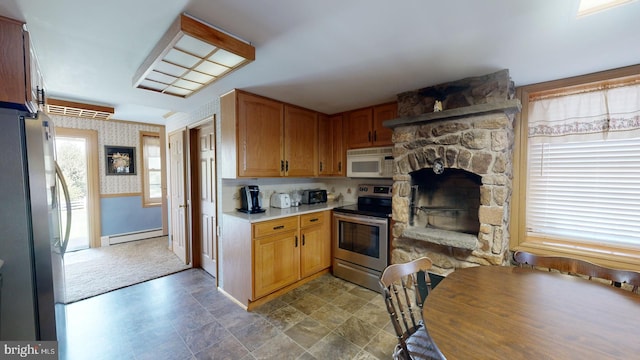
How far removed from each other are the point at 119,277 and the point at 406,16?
13.5 feet

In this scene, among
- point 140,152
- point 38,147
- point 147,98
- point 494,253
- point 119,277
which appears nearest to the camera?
point 38,147

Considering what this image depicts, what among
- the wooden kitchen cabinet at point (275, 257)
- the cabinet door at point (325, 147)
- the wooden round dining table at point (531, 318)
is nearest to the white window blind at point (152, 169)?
the cabinet door at point (325, 147)

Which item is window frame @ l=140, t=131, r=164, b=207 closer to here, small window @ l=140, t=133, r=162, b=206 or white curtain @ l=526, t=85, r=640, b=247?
small window @ l=140, t=133, r=162, b=206

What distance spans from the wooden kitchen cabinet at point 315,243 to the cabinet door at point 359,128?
103 cm

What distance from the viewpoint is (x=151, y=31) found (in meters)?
1.50

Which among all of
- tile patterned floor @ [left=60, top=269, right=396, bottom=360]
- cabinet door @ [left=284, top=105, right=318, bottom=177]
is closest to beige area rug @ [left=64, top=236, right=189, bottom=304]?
tile patterned floor @ [left=60, top=269, right=396, bottom=360]

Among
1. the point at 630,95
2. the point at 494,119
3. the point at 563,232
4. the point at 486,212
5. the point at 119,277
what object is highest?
the point at 630,95

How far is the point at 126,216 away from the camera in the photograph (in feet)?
15.1

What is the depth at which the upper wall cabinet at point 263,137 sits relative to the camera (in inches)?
99.4

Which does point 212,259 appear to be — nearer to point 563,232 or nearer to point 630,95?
point 563,232

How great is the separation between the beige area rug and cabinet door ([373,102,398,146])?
10.6 ft

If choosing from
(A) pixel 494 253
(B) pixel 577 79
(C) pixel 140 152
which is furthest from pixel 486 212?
(C) pixel 140 152

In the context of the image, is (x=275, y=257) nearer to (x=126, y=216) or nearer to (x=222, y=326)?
(x=222, y=326)

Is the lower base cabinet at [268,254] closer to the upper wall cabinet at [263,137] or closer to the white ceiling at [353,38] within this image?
the upper wall cabinet at [263,137]
